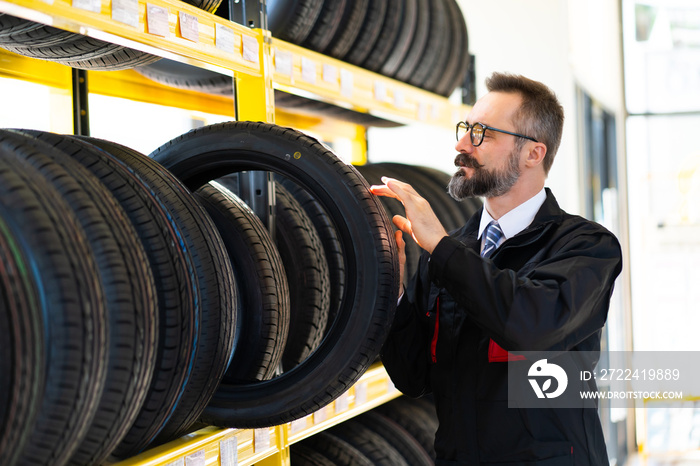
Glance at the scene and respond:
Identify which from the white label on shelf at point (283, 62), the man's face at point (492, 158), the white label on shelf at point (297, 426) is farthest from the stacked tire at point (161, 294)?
the man's face at point (492, 158)

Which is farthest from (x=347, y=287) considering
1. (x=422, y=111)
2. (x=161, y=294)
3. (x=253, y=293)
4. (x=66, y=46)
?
(x=422, y=111)

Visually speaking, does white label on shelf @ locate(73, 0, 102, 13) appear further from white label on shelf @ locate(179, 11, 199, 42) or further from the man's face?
the man's face

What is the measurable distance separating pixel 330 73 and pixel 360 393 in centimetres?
99

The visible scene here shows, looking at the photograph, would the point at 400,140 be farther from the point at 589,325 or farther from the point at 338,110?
the point at 589,325

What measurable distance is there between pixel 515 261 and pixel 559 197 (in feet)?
10.2

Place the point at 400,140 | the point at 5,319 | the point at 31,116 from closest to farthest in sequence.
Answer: the point at 5,319
the point at 31,116
the point at 400,140

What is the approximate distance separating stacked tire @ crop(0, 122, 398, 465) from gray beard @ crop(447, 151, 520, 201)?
0.49 m

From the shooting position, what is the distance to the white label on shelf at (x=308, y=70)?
196cm

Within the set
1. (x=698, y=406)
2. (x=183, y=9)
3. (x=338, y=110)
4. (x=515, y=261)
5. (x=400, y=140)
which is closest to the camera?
(x=183, y=9)

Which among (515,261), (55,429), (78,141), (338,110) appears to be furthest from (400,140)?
(55,429)

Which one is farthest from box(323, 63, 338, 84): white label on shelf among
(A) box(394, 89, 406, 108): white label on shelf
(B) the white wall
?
(B) the white wall

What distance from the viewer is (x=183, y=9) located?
4.80ft

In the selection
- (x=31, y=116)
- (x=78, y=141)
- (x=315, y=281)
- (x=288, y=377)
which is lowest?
(x=288, y=377)

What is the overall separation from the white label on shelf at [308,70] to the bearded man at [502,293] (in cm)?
40
